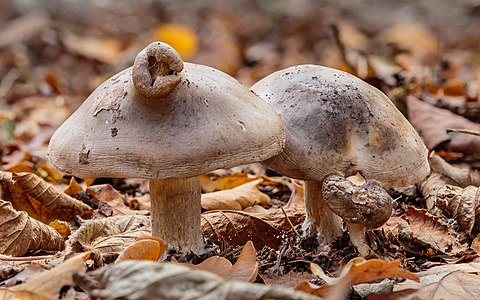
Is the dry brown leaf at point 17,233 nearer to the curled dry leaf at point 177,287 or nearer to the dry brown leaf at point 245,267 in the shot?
the dry brown leaf at point 245,267

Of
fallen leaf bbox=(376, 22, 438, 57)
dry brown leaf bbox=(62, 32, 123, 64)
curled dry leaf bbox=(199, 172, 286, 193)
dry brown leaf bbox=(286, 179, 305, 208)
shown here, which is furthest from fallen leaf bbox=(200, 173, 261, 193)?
dry brown leaf bbox=(62, 32, 123, 64)

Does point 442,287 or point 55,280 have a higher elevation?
point 55,280

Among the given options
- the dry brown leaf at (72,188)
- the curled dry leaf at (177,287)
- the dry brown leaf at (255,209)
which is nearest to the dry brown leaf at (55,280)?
the curled dry leaf at (177,287)

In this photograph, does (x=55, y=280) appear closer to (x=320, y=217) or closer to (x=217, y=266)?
(x=217, y=266)

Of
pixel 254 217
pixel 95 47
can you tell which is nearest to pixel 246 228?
pixel 254 217

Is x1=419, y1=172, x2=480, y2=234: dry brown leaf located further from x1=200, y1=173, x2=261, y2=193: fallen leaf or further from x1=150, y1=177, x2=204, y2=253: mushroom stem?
x1=150, y1=177, x2=204, y2=253: mushroom stem

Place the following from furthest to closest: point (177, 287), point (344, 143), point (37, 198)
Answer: point (37, 198), point (344, 143), point (177, 287)

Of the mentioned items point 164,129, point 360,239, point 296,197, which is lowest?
point 296,197

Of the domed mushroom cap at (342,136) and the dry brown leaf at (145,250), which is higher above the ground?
the domed mushroom cap at (342,136)
